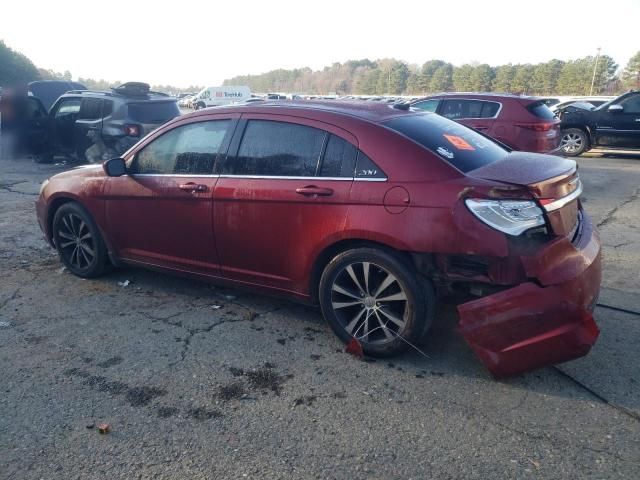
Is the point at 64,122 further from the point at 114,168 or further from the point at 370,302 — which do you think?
the point at 370,302

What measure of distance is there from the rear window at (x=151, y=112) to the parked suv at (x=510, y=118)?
5.68 metres

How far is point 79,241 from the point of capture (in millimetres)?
5199

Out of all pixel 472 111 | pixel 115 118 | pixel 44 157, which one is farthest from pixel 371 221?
pixel 44 157

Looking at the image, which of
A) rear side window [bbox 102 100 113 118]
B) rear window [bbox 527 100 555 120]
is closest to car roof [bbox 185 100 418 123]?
rear window [bbox 527 100 555 120]

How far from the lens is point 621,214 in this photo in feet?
25.5

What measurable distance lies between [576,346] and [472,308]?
610 millimetres

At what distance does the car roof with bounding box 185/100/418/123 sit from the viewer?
394 cm

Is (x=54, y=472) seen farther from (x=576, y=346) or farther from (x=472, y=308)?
(x=576, y=346)

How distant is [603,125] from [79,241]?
13.3m

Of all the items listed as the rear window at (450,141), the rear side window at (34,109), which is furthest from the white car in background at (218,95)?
the rear window at (450,141)

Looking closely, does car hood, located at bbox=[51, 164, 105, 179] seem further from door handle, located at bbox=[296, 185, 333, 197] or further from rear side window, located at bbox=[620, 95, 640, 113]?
rear side window, located at bbox=[620, 95, 640, 113]

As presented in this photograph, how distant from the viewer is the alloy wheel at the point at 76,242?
5.14 meters

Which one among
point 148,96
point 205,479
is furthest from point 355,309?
point 148,96

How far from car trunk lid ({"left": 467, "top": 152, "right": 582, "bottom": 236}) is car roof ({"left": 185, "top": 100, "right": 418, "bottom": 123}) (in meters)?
0.88
